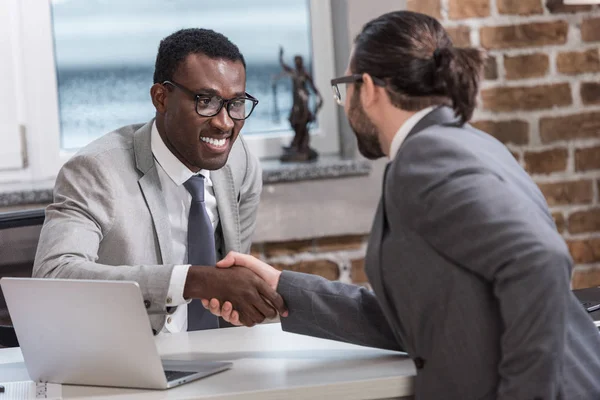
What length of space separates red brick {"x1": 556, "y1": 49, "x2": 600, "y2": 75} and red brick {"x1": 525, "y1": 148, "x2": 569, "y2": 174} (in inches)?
10.4

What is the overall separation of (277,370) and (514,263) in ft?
1.59

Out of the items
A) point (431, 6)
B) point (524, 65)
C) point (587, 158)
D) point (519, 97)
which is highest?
point (431, 6)

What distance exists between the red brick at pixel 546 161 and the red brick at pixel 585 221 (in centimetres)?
17

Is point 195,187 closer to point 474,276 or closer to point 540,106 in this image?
point 474,276

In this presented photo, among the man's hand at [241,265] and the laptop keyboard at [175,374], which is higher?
the man's hand at [241,265]

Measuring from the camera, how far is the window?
2.95 meters

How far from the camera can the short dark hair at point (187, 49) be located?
212cm

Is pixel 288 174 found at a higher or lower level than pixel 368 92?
lower

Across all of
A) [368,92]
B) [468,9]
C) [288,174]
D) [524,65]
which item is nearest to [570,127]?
[524,65]

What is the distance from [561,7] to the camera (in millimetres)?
2961

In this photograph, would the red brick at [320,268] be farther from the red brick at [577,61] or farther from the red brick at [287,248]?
the red brick at [577,61]

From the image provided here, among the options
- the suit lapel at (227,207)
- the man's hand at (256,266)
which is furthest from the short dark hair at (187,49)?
the man's hand at (256,266)

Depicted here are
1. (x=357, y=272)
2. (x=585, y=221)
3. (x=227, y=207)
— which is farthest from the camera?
(x=585, y=221)

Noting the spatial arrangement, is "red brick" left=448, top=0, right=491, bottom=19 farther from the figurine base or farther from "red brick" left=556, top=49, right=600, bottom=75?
the figurine base
